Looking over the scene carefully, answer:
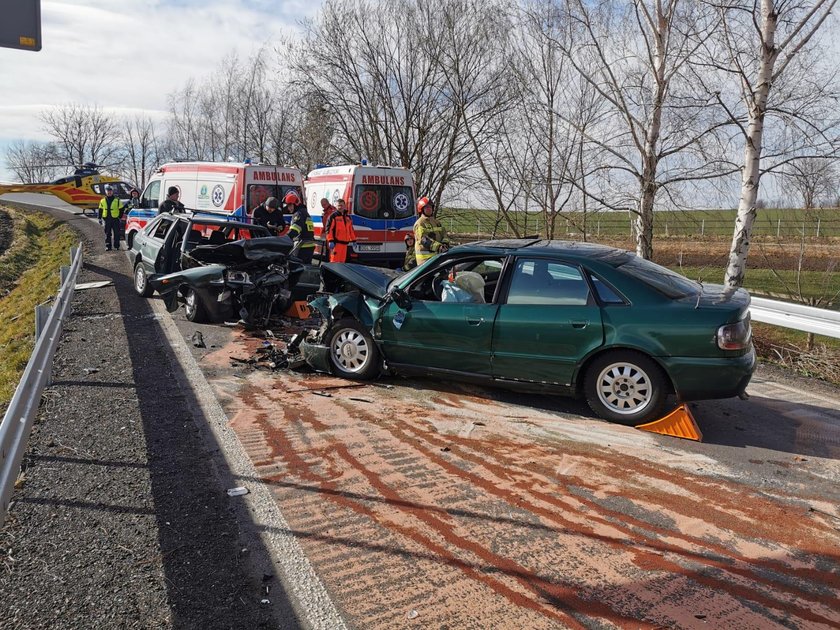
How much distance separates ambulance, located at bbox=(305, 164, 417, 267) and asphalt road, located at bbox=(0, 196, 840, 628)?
27.9 ft

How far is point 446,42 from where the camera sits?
65.5 ft

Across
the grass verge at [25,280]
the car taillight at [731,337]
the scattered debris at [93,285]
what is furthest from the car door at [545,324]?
the scattered debris at [93,285]

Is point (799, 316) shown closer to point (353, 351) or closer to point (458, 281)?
point (458, 281)

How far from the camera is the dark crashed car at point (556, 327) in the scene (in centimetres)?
498

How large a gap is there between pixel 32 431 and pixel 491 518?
11.9 ft

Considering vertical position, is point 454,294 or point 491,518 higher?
point 454,294

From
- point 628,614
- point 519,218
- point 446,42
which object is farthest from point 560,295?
point 446,42

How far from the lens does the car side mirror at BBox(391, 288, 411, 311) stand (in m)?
6.12

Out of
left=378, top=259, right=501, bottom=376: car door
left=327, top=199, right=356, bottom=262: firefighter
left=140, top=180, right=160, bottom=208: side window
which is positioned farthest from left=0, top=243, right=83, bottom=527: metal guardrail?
left=140, top=180, right=160, bottom=208: side window

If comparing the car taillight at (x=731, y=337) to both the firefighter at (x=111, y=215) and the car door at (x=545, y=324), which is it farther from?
the firefighter at (x=111, y=215)

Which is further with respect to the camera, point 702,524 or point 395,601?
point 702,524

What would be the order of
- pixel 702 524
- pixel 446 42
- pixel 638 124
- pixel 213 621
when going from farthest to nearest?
1. pixel 446 42
2. pixel 638 124
3. pixel 702 524
4. pixel 213 621

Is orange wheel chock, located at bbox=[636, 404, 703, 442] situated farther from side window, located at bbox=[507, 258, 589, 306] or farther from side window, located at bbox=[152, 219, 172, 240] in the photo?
side window, located at bbox=[152, 219, 172, 240]

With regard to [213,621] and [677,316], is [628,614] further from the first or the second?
[677,316]
